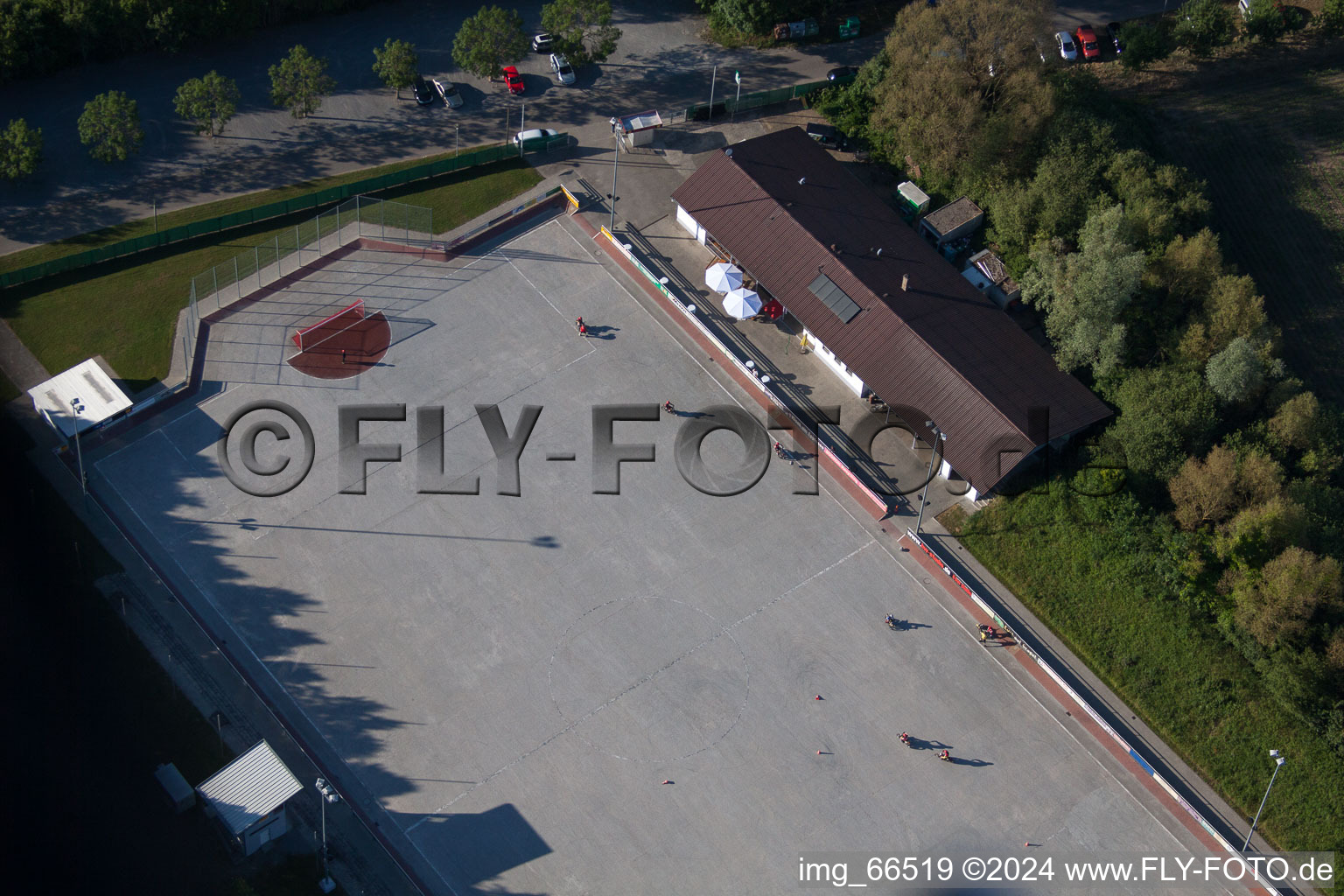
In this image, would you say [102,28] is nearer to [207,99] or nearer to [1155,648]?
[207,99]

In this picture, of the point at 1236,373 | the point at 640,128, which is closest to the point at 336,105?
the point at 640,128

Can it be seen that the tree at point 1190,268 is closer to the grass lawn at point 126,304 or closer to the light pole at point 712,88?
the light pole at point 712,88

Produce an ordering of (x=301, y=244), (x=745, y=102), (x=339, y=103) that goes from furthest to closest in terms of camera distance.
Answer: (x=745, y=102) < (x=339, y=103) < (x=301, y=244)

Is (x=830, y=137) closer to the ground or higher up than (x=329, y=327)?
higher up

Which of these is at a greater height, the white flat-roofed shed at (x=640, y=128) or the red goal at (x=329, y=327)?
the white flat-roofed shed at (x=640, y=128)

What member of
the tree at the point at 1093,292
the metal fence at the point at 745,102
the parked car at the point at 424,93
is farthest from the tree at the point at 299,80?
the tree at the point at 1093,292

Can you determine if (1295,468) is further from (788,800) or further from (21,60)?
(21,60)

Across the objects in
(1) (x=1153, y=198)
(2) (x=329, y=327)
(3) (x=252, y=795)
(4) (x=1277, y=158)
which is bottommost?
(3) (x=252, y=795)
